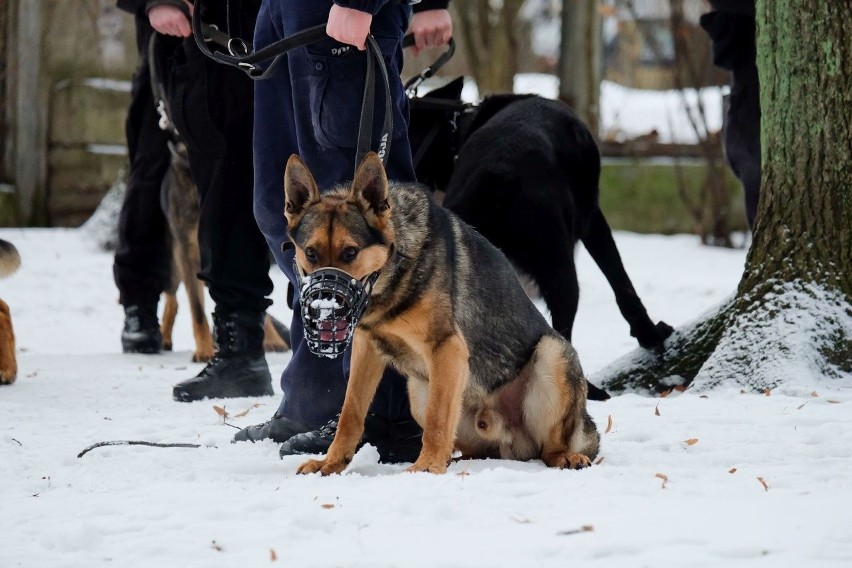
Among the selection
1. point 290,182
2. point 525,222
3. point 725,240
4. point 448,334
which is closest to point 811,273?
point 525,222

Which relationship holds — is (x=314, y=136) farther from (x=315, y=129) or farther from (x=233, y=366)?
(x=233, y=366)

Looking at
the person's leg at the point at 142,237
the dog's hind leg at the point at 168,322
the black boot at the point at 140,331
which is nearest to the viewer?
the person's leg at the point at 142,237

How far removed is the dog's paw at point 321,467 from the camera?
10.7 feet

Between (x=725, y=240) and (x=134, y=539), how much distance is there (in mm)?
9166

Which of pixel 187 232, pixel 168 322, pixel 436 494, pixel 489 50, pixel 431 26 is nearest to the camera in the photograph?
pixel 436 494

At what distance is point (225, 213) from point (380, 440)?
1.49 metres

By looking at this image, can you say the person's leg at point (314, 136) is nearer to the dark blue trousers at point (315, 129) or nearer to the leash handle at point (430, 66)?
the dark blue trousers at point (315, 129)

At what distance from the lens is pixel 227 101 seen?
4656 millimetres

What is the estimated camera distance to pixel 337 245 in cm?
302

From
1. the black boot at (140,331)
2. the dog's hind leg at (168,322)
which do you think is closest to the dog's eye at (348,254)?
the black boot at (140,331)

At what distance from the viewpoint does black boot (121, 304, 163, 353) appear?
625cm

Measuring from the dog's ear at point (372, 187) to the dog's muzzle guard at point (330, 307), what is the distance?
0.88 feet

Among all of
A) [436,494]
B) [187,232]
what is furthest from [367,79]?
[187,232]

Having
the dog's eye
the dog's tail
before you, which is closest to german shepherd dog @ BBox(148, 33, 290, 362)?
the dog's tail
